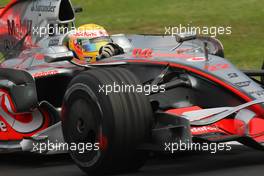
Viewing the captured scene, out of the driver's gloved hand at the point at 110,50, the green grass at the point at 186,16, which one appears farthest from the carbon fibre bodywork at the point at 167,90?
the green grass at the point at 186,16

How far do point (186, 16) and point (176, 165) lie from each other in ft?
50.5

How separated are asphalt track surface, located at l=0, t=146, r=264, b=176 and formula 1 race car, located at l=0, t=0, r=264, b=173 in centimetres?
22

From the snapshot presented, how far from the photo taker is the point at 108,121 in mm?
6805

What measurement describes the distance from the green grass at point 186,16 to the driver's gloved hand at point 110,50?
9.13m

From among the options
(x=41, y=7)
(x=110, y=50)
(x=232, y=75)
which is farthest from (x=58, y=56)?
(x=41, y=7)

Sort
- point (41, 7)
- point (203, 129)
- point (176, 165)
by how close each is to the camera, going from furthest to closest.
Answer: point (41, 7)
point (176, 165)
point (203, 129)

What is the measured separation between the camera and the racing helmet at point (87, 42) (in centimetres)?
945

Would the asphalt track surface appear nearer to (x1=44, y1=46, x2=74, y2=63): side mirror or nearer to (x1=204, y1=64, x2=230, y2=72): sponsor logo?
(x1=204, y1=64, x2=230, y2=72): sponsor logo

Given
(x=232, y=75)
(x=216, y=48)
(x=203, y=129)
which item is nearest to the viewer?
(x=203, y=129)

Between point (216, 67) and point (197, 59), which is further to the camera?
point (197, 59)

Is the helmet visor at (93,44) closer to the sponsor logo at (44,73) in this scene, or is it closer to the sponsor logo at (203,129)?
the sponsor logo at (44,73)

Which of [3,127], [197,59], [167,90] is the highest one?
[197,59]

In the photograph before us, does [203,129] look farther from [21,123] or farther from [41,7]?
[41,7]

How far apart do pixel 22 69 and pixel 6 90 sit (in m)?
0.46
